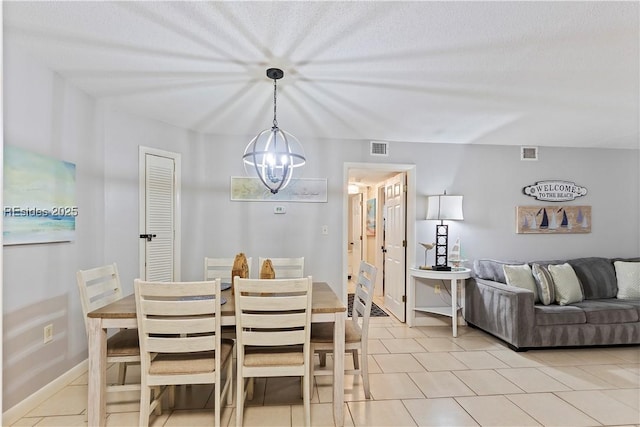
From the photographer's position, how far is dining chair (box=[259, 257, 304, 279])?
10.9ft

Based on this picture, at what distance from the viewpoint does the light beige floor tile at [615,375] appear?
111 inches

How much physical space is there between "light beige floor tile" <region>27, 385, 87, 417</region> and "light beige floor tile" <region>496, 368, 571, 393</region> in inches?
129

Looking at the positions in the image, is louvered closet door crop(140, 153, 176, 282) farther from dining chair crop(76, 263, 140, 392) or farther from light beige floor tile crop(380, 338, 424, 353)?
light beige floor tile crop(380, 338, 424, 353)

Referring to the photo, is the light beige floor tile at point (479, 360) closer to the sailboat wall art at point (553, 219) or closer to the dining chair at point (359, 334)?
the dining chair at point (359, 334)

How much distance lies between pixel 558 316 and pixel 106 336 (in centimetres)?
398

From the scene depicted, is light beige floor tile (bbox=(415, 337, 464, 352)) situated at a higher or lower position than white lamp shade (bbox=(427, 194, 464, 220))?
lower

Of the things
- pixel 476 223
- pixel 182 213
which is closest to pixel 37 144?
pixel 182 213

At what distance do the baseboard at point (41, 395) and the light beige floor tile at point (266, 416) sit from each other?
1379mm

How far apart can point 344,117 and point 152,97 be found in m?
1.79

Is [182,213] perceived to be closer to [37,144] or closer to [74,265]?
[74,265]

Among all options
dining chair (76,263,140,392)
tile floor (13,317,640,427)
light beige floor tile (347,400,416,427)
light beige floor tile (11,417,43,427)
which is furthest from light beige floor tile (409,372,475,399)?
light beige floor tile (11,417,43,427)

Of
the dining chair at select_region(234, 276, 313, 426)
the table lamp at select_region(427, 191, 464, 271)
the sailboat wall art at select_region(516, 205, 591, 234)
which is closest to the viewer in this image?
the dining chair at select_region(234, 276, 313, 426)

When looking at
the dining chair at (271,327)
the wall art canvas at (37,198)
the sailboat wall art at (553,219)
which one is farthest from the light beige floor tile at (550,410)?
the wall art canvas at (37,198)

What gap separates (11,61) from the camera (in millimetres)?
2227
